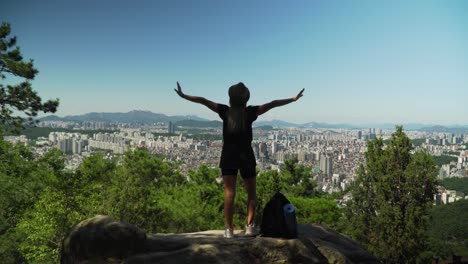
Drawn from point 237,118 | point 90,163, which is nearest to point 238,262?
point 237,118

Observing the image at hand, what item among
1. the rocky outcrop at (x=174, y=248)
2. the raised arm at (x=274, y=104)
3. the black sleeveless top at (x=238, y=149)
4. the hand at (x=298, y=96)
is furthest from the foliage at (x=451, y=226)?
the black sleeveless top at (x=238, y=149)

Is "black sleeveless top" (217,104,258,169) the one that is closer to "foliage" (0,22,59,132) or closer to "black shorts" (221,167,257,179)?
"black shorts" (221,167,257,179)

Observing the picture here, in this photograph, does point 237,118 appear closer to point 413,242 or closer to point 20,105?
point 20,105

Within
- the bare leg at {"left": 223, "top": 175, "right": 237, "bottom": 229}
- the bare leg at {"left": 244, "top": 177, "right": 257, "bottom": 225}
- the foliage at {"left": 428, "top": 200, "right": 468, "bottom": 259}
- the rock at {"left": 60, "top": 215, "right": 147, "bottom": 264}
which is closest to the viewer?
the rock at {"left": 60, "top": 215, "right": 147, "bottom": 264}

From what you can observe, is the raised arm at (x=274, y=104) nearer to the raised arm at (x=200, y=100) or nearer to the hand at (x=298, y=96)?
the hand at (x=298, y=96)

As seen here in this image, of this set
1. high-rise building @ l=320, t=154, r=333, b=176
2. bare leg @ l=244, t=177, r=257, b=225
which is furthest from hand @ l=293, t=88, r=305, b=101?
high-rise building @ l=320, t=154, r=333, b=176

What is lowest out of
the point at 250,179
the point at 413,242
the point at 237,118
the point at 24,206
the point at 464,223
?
the point at 464,223

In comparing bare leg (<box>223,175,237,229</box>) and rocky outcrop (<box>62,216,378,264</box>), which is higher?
bare leg (<box>223,175,237,229</box>)

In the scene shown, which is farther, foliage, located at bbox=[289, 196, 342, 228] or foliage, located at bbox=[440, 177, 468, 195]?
foliage, located at bbox=[440, 177, 468, 195]
